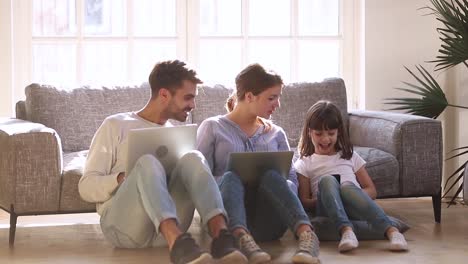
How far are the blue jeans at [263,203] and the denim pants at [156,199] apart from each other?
0.51 ft

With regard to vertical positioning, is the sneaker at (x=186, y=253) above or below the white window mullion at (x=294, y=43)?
below

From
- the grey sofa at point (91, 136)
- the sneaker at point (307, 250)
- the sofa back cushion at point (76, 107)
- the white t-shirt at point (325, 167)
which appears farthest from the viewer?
the sofa back cushion at point (76, 107)

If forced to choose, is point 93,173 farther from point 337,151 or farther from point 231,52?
point 231,52

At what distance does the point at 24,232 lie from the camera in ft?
14.3

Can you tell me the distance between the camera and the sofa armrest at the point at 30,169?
155 inches

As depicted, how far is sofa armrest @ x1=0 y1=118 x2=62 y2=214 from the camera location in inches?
155

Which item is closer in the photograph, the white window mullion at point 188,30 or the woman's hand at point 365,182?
the woman's hand at point 365,182

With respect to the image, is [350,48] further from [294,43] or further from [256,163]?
[256,163]

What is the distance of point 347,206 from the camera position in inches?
157

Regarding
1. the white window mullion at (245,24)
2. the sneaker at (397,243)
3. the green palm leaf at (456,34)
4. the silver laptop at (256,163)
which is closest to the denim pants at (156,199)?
the silver laptop at (256,163)

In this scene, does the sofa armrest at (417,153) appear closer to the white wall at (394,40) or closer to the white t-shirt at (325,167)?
the white t-shirt at (325,167)

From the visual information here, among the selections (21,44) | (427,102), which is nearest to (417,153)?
(427,102)

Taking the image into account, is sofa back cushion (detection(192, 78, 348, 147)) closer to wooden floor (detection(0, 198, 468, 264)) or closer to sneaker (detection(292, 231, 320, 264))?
wooden floor (detection(0, 198, 468, 264))

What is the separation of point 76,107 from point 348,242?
171cm
